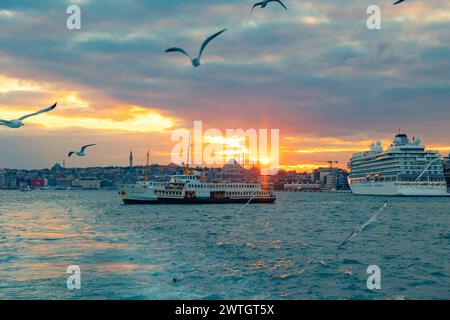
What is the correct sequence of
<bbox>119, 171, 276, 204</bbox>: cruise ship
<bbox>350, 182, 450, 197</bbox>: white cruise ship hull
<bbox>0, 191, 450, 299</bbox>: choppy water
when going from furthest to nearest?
<bbox>350, 182, 450, 197</bbox>: white cruise ship hull < <bbox>119, 171, 276, 204</bbox>: cruise ship < <bbox>0, 191, 450, 299</bbox>: choppy water

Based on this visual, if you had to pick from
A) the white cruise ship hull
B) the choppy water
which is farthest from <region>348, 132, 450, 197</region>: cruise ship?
the choppy water

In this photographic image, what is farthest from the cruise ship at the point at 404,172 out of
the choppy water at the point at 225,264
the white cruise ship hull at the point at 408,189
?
the choppy water at the point at 225,264

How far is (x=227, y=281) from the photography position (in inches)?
599

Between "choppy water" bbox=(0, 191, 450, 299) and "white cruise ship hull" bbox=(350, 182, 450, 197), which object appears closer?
"choppy water" bbox=(0, 191, 450, 299)

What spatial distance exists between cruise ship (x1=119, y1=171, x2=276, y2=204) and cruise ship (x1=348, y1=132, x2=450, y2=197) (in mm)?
35870

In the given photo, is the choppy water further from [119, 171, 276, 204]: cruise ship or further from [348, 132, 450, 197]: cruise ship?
[348, 132, 450, 197]: cruise ship

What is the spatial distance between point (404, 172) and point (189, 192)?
164ft

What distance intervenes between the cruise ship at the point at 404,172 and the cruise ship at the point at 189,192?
118 feet

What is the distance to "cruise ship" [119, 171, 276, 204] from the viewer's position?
7044 cm

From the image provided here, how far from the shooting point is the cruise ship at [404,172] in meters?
99.0

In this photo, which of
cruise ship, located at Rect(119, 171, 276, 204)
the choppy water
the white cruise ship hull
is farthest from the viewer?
the white cruise ship hull

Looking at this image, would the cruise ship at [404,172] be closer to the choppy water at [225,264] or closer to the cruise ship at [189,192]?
the cruise ship at [189,192]
